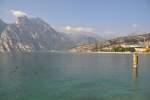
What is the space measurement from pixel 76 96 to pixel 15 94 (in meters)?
12.2

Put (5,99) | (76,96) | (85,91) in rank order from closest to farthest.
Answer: (5,99), (76,96), (85,91)

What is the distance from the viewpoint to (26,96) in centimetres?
5162

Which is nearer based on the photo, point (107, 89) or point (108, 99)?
point (108, 99)

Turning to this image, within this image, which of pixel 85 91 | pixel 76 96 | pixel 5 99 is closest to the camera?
pixel 5 99

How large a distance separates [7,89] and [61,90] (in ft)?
38.9

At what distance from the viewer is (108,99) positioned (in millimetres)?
49656

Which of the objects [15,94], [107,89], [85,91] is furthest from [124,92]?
[15,94]

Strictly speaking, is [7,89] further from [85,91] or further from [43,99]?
[85,91]

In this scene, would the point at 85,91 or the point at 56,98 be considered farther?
the point at 85,91

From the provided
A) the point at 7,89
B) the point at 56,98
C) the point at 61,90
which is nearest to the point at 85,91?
the point at 61,90

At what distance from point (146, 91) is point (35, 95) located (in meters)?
23.9

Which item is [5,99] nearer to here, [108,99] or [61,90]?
[61,90]

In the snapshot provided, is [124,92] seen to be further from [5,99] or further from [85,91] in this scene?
[5,99]

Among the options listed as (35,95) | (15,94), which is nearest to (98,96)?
(35,95)
